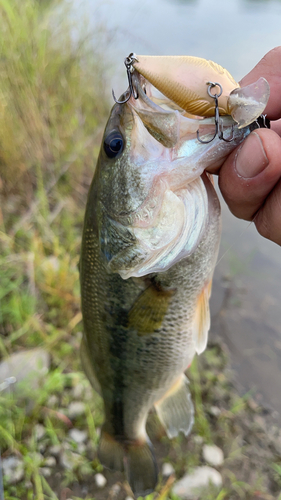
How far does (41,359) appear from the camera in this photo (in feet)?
7.69

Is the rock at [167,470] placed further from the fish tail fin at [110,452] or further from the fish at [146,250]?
the fish at [146,250]

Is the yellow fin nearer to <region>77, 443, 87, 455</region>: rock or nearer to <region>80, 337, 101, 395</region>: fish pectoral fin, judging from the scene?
<region>80, 337, 101, 395</region>: fish pectoral fin

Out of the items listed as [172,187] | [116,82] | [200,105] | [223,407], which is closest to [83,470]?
[223,407]

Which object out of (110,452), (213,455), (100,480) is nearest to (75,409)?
(100,480)

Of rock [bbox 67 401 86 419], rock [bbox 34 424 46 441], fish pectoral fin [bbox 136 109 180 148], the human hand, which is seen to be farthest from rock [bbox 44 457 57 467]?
fish pectoral fin [bbox 136 109 180 148]

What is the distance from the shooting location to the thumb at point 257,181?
87cm

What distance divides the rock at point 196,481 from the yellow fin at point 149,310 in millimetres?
1387

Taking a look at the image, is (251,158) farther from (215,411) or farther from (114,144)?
(215,411)

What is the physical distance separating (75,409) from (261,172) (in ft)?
6.98

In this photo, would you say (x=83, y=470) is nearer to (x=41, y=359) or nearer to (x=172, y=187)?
(x=41, y=359)

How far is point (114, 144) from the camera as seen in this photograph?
1.00 meters

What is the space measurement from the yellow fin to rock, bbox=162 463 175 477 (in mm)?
1384

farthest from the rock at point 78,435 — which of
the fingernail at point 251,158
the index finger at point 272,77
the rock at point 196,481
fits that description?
the index finger at point 272,77

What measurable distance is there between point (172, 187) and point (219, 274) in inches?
110
